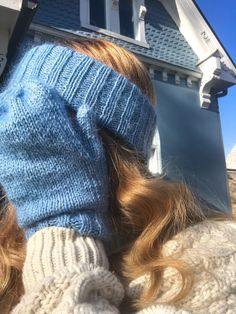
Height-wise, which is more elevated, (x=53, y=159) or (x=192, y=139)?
(x=192, y=139)

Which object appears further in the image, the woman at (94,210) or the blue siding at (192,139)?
the blue siding at (192,139)

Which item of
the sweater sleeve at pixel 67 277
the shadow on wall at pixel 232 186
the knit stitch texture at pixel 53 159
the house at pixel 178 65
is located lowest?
the shadow on wall at pixel 232 186

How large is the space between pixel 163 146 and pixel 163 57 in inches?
62.9

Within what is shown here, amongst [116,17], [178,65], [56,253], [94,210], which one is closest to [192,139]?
[178,65]

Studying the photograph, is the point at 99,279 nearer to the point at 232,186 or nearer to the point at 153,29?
the point at 153,29

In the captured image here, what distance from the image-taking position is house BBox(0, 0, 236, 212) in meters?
6.84

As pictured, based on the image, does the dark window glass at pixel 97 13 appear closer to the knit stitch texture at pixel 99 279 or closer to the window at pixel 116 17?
the window at pixel 116 17

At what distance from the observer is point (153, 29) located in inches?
302

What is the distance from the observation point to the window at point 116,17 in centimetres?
692

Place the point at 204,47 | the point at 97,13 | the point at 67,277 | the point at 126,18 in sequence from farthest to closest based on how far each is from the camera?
the point at 204,47 < the point at 126,18 < the point at 97,13 < the point at 67,277

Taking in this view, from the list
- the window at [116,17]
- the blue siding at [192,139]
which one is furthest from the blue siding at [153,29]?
the blue siding at [192,139]

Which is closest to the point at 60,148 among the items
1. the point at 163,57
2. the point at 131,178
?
the point at 131,178

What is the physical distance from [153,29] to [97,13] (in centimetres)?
107

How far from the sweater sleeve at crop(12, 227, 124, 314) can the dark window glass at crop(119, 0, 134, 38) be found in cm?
668
